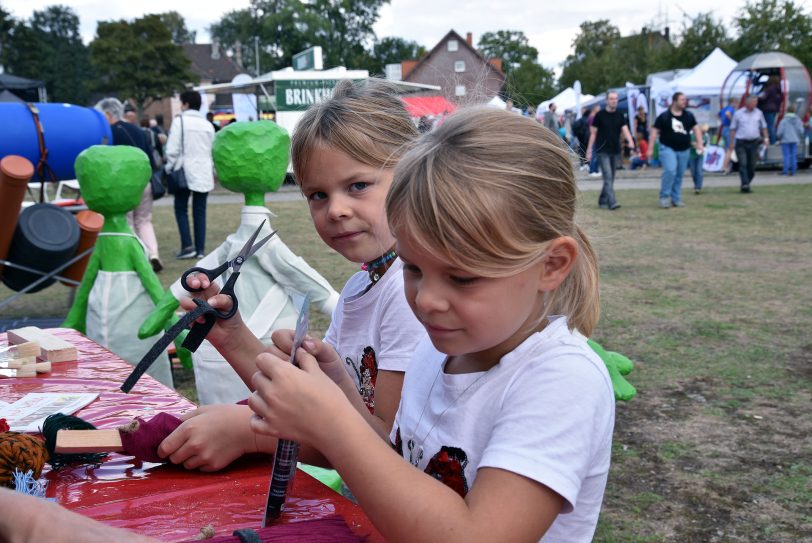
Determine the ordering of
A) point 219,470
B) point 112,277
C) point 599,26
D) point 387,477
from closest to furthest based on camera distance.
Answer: point 387,477 → point 219,470 → point 112,277 → point 599,26

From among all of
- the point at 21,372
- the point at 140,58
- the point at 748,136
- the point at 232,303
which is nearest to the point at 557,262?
the point at 232,303

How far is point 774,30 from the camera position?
30.1 m

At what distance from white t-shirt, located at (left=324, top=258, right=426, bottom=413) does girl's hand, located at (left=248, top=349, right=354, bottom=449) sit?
0.61m

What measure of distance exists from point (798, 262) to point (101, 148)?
6.38 metres

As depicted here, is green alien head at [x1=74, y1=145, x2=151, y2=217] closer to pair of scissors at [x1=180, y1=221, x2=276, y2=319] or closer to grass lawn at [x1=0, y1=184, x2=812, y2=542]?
grass lawn at [x1=0, y1=184, x2=812, y2=542]

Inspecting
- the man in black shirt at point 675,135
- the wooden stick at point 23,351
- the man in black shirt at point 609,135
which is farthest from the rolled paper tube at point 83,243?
the man in black shirt at point 675,135

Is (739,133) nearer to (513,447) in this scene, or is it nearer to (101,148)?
(101,148)

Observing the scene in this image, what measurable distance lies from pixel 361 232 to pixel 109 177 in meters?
2.29

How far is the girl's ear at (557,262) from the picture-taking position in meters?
1.18

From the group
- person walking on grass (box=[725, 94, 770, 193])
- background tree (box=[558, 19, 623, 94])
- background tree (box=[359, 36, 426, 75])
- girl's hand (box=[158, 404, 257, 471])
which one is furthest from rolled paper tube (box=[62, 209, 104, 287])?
background tree (box=[359, 36, 426, 75])

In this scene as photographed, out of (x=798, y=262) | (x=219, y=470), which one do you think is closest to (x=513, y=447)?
(x=219, y=470)

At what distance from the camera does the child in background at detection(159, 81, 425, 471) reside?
1722mm

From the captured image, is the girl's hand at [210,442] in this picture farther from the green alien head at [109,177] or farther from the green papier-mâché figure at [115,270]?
the green alien head at [109,177]

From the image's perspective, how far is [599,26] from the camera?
2410 inches
